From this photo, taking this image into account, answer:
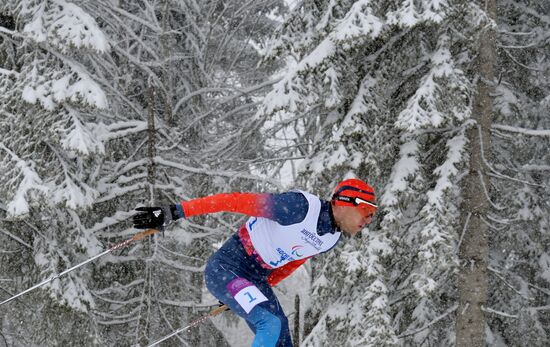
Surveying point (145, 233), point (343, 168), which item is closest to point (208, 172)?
point (343, 168)

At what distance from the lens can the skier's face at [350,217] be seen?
4715 millimetres

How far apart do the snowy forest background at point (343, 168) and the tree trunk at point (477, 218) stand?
2 centimetres

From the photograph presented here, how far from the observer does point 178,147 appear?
1132 cm

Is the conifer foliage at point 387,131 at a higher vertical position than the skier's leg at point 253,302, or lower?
lower

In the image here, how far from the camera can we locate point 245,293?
4.86 metres

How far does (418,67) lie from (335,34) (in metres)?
1.50

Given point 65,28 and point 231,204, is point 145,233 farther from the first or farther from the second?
point 65,28

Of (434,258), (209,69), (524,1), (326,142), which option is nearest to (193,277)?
(209,69)

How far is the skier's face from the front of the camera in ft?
15.5

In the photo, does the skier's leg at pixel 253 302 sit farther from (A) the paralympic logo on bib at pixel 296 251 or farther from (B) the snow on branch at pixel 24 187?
(B) the snow on branch at pixel 24 187

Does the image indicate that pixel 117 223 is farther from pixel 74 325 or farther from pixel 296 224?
pixel 296 224

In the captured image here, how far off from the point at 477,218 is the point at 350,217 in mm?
4510

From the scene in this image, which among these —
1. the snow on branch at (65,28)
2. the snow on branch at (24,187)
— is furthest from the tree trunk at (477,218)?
the snow on branch at (24,187)

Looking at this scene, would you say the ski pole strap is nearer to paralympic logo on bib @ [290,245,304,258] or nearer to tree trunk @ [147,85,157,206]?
paralympic logo on bib @ [290,245,304,258]
